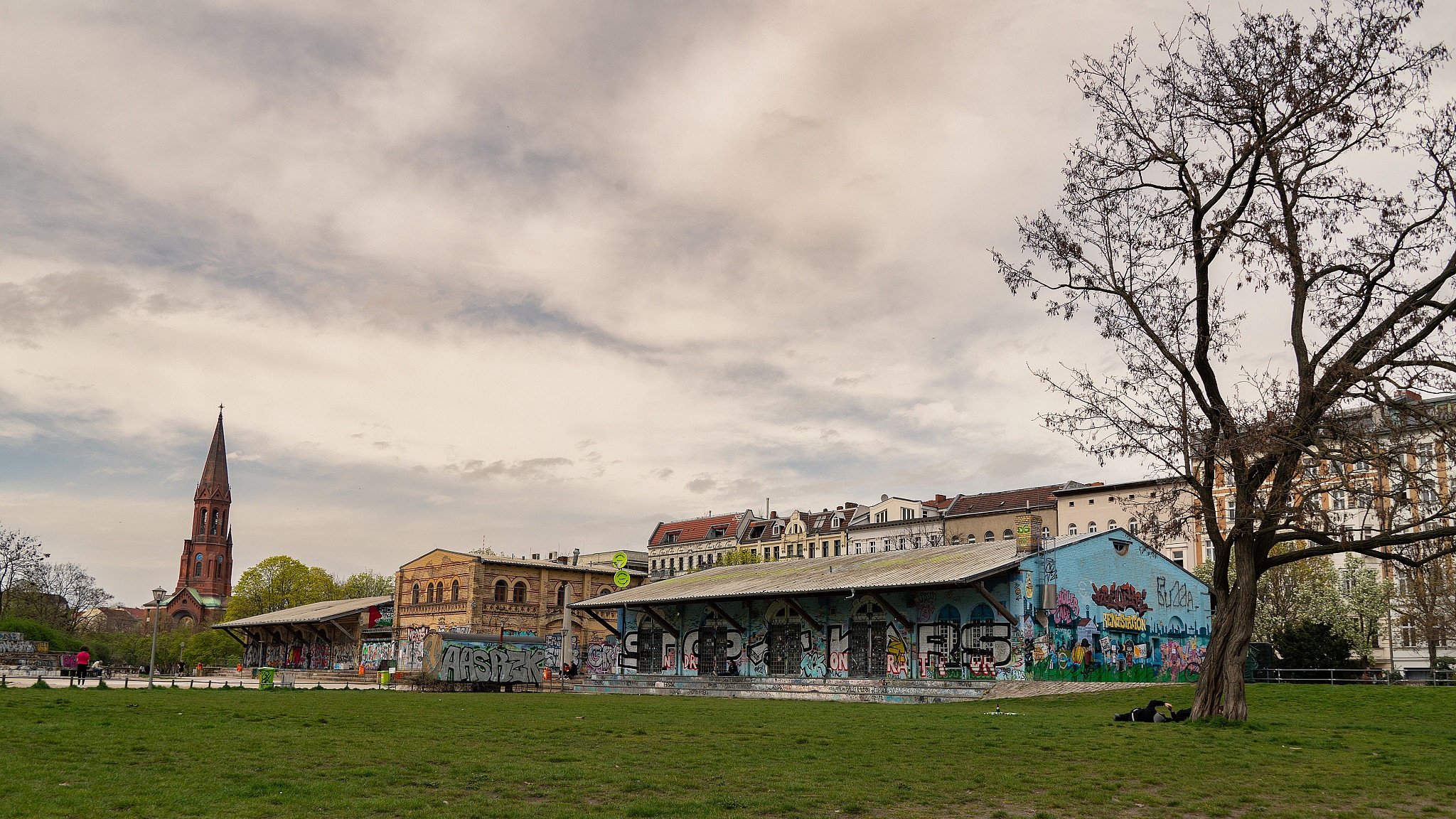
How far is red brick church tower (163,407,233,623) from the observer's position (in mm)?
148375

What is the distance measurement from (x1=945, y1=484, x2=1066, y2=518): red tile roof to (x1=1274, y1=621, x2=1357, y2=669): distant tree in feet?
141

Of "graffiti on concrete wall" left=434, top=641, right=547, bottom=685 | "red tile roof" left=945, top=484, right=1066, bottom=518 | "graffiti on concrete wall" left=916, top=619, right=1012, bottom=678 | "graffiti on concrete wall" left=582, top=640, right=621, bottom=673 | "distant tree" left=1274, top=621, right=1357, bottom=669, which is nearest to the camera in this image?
"graffiti on concrete wall" left=916, top=619, right=1012, bottom=678

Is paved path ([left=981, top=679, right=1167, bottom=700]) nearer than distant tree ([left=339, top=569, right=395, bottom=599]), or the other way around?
paved path ([left=981, top=679, right=1167, bottom=700])

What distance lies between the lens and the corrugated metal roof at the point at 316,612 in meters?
68.9

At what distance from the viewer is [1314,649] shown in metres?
42.0

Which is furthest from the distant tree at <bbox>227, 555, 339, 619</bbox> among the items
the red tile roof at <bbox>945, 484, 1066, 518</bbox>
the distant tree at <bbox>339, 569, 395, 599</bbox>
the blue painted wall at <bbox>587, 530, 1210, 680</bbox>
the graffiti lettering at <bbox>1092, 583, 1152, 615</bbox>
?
the graffiti lettering at <bbox>1092, 583, 1152, 615</bbox>

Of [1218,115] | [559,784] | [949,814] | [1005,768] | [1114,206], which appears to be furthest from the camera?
[1114,206]

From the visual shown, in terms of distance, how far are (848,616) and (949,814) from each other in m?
30.0

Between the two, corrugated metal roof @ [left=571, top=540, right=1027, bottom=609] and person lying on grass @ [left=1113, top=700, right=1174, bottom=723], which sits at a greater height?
corrugated metal roof @ [left=571, top=540, right=1027, bottom=609]

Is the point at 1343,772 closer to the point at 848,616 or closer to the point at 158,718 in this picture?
the point at 158,718

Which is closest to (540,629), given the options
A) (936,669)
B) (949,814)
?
(936,669)

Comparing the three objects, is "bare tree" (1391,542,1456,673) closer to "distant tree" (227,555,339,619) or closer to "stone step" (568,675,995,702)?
A: "stone step" (568,675,995,702)

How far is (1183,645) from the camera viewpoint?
40.7 m

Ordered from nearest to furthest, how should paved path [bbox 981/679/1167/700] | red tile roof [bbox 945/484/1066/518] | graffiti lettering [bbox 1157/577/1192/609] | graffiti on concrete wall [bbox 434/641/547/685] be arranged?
paved path [bbox 981/679/1167/700], graffiti lettering [bbox 1157/577/1192/609], graffiti on concrete wall [bbox 434/641/547/685], red tile roof [bbox 945/484/1066/518]
